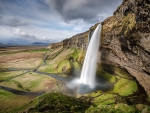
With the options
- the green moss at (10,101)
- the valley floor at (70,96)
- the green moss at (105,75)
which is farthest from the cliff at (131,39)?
the green moss at (10,101)

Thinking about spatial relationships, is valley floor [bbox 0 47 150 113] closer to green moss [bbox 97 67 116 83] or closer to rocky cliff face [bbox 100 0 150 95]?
green moss [bbox 97 67 116 83]

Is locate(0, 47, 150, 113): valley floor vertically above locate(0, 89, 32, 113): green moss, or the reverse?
locate(0, 47, 150, 113): valley floor

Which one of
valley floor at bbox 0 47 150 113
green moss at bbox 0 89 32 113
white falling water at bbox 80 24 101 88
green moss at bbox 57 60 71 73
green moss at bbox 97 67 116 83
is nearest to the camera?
valley floor at bbox 0 47 150 113

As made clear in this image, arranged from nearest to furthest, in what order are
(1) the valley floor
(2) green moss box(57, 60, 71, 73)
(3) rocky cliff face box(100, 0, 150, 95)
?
(1) the valley floor → (3) rocky cliff face box(100, 0, 150, 95) → (2) green moss box(57, 60, 71, 73)

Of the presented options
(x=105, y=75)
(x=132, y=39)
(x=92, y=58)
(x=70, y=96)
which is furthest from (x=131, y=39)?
(x=70, y=96)

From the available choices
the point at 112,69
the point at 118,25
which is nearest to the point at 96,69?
the point at 112,69

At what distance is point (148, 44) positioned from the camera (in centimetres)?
3406

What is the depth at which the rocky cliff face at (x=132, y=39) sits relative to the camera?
1379 inches

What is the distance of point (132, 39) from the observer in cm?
3916

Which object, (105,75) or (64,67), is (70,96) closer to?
(105,75)

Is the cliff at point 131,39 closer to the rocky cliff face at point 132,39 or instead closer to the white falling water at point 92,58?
the rocky cliff face at point 132,39

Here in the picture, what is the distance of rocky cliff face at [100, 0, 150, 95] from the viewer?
35031mm

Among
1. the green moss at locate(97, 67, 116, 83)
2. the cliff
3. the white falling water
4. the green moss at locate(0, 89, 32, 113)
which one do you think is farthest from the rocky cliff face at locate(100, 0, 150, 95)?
the green moss at locate(0, 89, 32, 113)

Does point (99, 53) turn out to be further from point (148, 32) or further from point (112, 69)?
point (148, 32)
